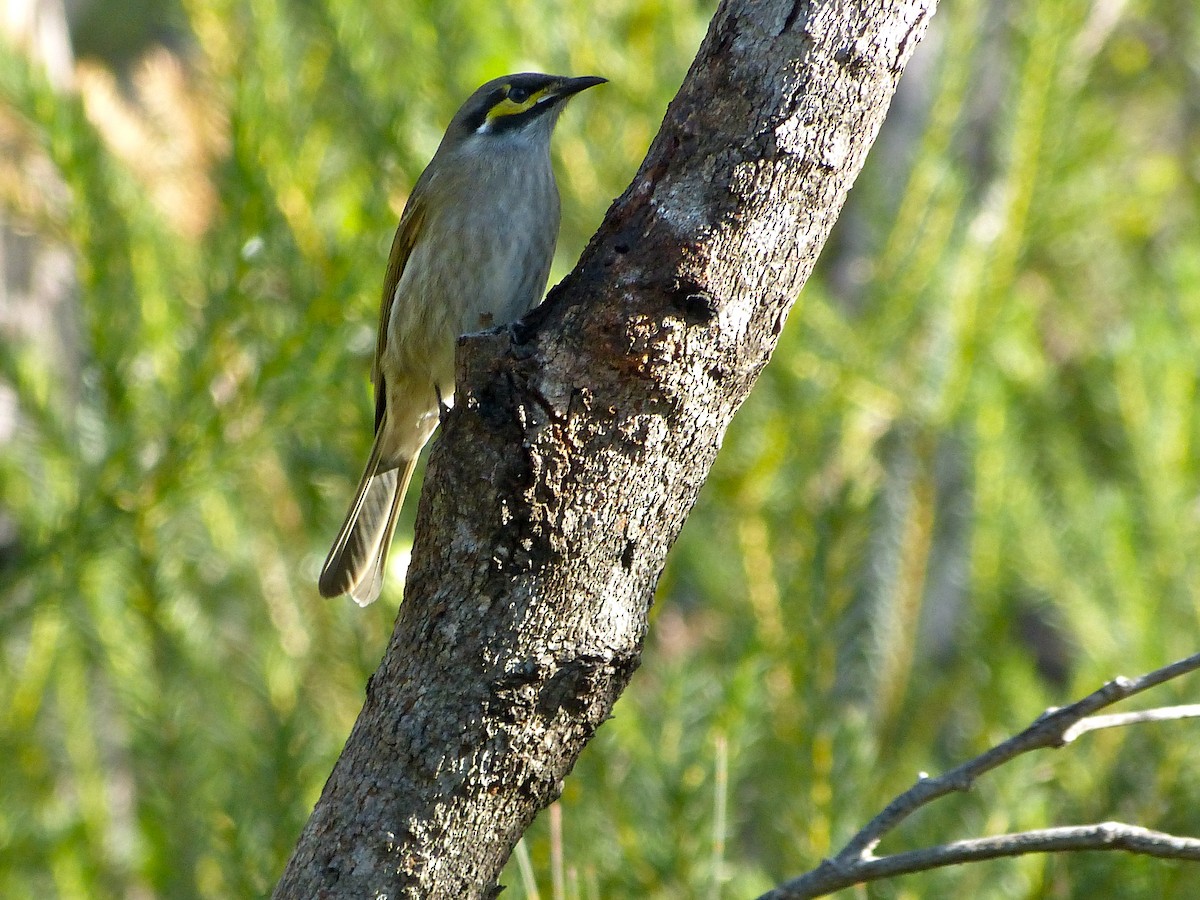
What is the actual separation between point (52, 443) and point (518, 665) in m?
2.50

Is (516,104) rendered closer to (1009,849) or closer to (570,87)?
(570,87)

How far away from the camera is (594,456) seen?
1.68 meters

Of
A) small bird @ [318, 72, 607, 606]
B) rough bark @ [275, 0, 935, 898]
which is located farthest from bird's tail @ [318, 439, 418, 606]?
rough bark @ [275, 0, 935, 898]

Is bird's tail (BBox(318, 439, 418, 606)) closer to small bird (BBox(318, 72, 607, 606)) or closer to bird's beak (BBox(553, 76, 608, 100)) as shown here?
small bird (BBox(318, 72, 607, 606))

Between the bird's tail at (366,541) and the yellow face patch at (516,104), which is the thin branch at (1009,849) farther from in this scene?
the yellow face patch at (516,104)

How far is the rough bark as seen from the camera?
1.67 metres

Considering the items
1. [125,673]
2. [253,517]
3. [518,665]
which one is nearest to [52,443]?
[125,673]

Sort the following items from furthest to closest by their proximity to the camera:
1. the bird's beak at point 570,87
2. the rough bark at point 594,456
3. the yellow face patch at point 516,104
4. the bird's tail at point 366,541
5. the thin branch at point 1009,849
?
the yellow face patch at point 516,104, the bird's beak at point 570,87, the bird's tail at point 366,541, the rough bark at point 594,456, the thin branch at point 1009,849

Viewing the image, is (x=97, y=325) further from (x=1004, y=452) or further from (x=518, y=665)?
(x=1004, y=452)

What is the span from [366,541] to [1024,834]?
2.22m

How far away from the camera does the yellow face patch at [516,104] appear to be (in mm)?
3791

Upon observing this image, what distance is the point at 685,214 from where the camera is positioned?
171 centimetres

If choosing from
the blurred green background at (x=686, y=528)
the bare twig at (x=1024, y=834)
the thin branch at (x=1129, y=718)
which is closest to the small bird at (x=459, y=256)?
the blurred green background at (x=686, y=528)

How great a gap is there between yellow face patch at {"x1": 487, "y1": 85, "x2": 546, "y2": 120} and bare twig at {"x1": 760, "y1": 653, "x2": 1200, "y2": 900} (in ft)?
8.61
